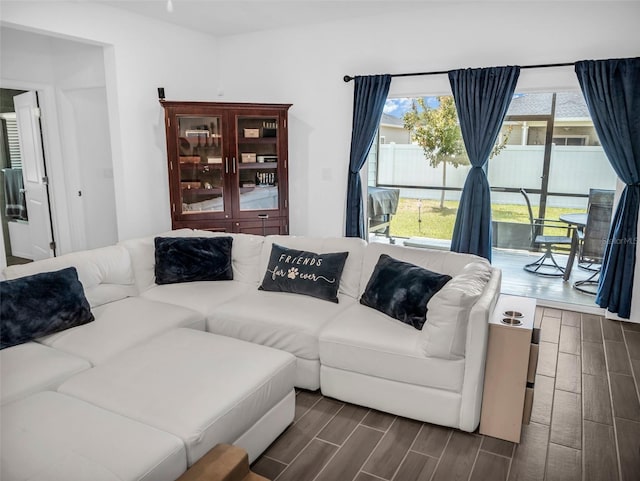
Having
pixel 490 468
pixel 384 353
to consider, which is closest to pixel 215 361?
pixel 384 353

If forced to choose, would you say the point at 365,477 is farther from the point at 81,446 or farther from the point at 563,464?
the point at 81,446

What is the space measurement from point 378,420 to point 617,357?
2.03 meters

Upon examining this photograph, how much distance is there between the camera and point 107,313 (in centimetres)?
290

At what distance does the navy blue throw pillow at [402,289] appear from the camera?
2.69 m

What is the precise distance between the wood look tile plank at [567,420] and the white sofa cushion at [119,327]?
219 centimetres

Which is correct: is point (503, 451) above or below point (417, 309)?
below

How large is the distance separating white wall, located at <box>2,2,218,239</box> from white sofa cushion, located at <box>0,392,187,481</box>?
319 cm

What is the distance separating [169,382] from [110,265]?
1.49 m

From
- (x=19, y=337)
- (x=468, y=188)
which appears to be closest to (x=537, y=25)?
(x=468, y=188)

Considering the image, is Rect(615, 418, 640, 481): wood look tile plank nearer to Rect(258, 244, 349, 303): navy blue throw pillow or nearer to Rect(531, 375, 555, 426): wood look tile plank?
Rect(531, 375, 555, 426): wood look tile plank

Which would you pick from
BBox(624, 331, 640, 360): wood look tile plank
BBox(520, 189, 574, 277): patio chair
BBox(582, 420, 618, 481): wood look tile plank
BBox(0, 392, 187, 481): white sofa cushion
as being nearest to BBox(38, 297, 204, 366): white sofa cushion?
BBox(0, 392, 187, 481): white sofa cushion

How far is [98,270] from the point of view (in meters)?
3.12

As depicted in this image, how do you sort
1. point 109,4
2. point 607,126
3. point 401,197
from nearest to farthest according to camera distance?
point 607,126 → point 109,4 → point 401,197

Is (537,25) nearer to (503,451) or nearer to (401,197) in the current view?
(401,197)
